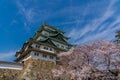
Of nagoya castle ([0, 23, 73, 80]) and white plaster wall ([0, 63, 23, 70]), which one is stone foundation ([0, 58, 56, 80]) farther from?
white plaster wall ([0, 63, 23, 70])

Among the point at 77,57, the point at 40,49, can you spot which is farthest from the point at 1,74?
the point at 77,57

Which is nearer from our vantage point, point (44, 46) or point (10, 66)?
point (10, 66)

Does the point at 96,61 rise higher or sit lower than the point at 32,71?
higher

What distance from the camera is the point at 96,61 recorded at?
15695 millimetres

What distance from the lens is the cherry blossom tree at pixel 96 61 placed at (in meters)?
14.9

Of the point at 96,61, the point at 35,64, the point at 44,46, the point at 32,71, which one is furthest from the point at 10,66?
the point at 96,61

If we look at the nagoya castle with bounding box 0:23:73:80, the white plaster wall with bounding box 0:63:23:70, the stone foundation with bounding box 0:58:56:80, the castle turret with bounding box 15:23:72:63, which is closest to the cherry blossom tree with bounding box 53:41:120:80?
the stone foundation with bounding box 0:58:56:80

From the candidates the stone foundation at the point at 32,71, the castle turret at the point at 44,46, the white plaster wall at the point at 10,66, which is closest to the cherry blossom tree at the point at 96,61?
the stone foundation at the point at 32,71

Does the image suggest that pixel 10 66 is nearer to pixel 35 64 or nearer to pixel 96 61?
pixel 35 64

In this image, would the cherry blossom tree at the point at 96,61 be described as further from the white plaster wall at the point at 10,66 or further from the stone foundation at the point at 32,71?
the white plaster wall at the point at 10,66

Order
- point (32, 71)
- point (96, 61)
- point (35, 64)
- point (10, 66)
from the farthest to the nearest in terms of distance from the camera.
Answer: point (35, 64) → point (32, 71) → point (10, 66) → point (96, 61)

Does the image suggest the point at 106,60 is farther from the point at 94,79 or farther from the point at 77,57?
the point at 77,57

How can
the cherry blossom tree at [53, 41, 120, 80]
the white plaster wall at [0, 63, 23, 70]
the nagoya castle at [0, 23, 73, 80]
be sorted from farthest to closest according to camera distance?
the nagoya castle at [0, 23, 73, 80] < the white plaster wall at [0, 63, 23, 70] < the cherry blossom tree at [53, 41, 120, 80]

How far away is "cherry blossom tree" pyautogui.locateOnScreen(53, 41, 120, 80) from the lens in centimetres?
1488
